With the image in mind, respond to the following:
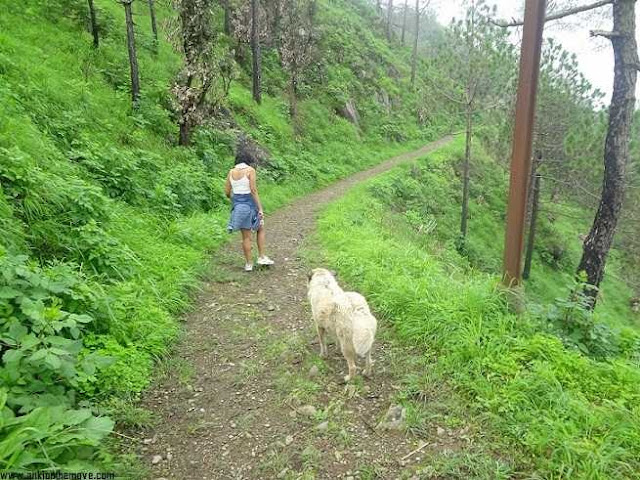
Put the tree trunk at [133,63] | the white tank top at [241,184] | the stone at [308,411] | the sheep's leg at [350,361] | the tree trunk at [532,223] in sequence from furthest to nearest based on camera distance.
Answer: the tree trunk at [532,223]
the tree trunk at [133,63]
the white tank top at [241,184]
the sheep's leg at [350,361]
the stone at [308,411]

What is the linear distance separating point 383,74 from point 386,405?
36.1 meters

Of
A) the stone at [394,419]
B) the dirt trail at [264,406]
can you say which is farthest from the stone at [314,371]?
the stone at [394,419]

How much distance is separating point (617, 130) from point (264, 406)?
24.0ft

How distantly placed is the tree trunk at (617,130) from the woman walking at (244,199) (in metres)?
5.45

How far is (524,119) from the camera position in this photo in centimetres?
390

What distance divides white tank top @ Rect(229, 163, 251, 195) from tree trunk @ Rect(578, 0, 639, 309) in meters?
5.61

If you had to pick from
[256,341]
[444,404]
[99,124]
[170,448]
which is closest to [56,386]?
[170,448]

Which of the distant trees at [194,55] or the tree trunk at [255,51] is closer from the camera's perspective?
the distant trees at [194,55]

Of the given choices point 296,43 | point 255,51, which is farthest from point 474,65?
point 255,51

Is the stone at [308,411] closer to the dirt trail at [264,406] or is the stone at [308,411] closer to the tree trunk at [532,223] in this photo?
the dirt trail at [264,406]

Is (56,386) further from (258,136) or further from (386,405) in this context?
(258,136)

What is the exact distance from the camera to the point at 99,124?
1048 centimetres

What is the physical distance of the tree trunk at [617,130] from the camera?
6957 mm

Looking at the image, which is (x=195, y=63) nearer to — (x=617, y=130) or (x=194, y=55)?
(x=194, y=55)
